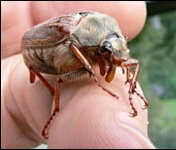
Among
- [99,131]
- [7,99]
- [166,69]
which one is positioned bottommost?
[166,69]

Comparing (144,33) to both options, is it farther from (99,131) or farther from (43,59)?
(99,131)

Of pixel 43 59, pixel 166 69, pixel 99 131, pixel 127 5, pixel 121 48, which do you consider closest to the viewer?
pixel 99 131

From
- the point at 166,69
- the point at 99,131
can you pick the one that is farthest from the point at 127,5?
the point at 166,69

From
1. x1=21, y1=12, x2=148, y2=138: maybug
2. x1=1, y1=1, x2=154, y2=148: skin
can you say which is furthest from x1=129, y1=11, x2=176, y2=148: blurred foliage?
x1=21, y1=12, x2=148, y2=138: maybug

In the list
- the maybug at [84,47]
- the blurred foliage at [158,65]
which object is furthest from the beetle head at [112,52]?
the blurred foliage at [158,65]

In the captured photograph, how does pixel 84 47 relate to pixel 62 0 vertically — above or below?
above

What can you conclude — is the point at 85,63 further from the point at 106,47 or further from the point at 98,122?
the point at 98,122

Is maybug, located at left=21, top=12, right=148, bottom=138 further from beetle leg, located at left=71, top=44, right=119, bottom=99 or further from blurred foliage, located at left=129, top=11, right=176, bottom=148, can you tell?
blurred foliage, located at left=129, top=11, right=176, bottom=148
